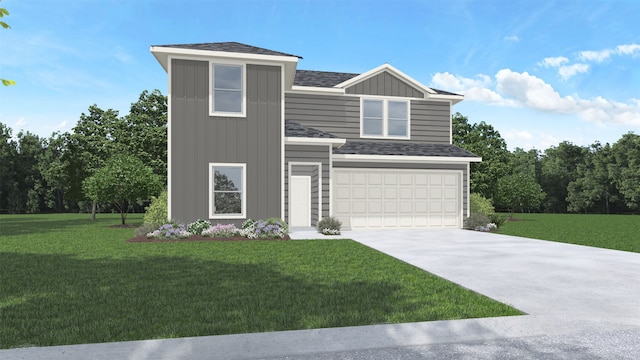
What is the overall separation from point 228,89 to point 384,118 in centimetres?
762

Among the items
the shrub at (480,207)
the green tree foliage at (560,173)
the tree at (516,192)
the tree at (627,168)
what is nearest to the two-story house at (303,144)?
the shrub at (480,207)

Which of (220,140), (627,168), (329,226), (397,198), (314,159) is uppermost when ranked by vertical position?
(627,168)

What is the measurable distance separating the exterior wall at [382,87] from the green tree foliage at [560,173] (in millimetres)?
41446

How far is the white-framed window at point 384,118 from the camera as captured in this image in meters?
20.0

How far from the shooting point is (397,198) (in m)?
18.9

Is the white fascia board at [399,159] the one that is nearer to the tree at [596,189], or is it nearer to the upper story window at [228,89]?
the upper story window at [228,89]

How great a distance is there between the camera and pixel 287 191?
15977 mm

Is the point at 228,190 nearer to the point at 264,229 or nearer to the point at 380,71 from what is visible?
the point at 264,229

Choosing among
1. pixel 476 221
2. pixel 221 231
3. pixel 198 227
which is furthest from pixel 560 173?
pixel 198 227

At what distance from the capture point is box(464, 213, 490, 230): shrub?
725 inches

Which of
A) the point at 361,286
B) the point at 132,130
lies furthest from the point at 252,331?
the point at 132,130

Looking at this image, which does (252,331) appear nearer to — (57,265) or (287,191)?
(57,265)

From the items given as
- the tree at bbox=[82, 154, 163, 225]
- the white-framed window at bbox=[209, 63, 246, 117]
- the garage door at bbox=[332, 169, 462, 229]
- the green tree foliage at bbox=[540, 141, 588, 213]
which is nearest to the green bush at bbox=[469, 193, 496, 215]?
the garage door at bbox=[332, 169, 462, 229]

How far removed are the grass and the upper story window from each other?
5.90m
